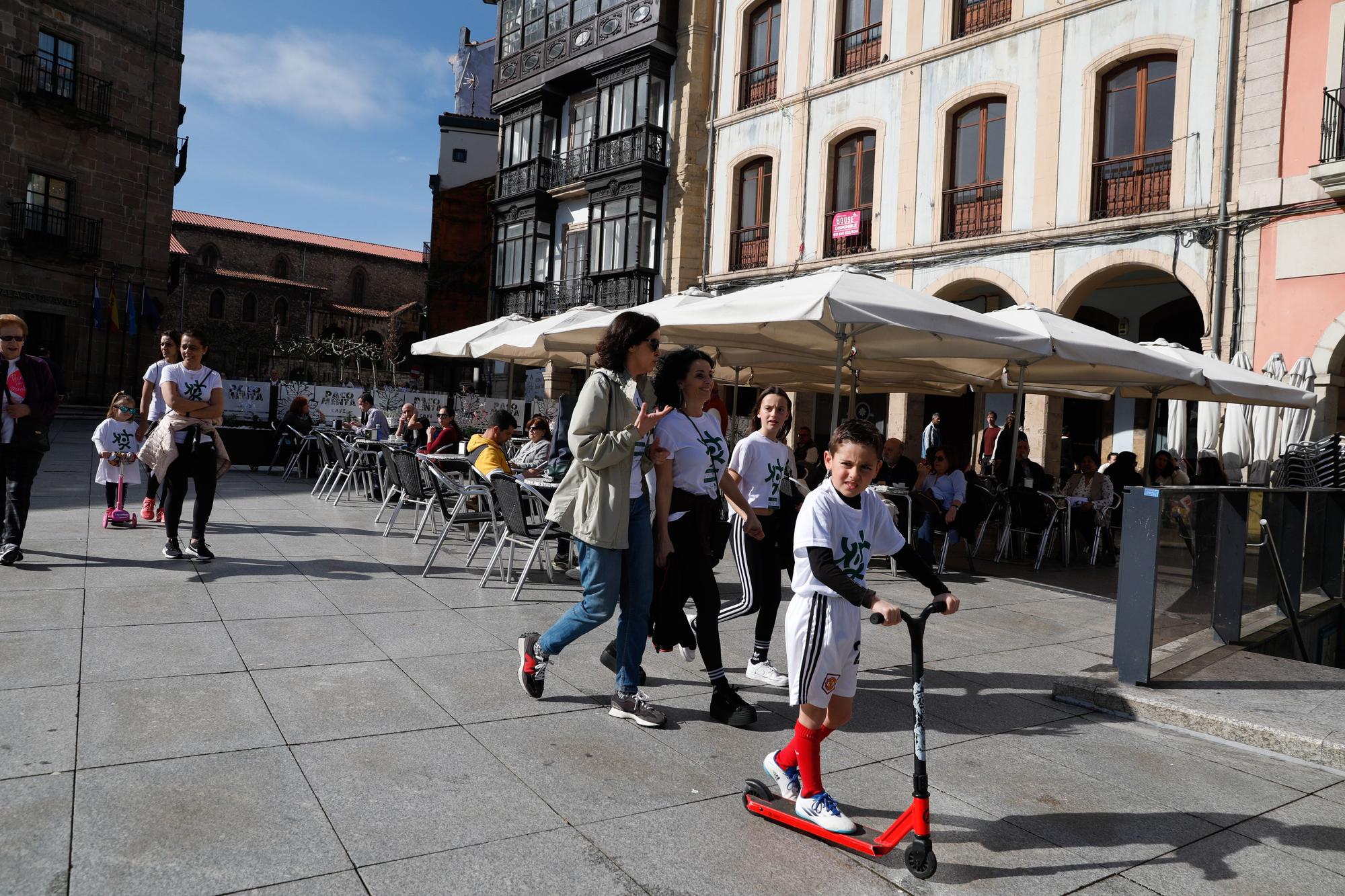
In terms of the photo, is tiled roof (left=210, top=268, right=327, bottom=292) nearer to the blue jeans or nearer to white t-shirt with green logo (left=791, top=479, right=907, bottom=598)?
the blue jeans

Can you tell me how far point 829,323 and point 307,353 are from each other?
31652 mm

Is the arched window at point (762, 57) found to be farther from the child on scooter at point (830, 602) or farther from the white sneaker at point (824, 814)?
the white sneaker at point (824, 814)

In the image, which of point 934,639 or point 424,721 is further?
point 934,639

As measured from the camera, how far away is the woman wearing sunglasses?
657cm

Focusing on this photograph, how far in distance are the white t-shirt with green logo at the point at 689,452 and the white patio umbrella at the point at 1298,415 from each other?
Answer: 36.2 feet

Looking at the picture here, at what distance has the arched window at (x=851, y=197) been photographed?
18609 mm

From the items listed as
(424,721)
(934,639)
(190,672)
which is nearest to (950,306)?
(934,639)

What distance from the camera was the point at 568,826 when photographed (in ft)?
9.96

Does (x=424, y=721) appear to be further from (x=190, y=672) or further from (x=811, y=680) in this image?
(x=811, y=680)

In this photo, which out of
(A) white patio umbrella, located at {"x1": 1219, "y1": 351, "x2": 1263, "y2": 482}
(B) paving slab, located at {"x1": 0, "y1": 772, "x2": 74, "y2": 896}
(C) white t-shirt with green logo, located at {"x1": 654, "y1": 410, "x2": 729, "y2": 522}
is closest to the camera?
(B) paving slab, located at {"x1": 0, "y1": 772, "x2": 74, "y2": 896}

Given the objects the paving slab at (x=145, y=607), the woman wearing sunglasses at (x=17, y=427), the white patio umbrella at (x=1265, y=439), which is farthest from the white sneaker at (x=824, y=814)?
the white patio umbrella at (x=1265, y=439)

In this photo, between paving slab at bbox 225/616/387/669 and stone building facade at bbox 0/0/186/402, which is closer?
paving slab at bbox 225/616/387/669

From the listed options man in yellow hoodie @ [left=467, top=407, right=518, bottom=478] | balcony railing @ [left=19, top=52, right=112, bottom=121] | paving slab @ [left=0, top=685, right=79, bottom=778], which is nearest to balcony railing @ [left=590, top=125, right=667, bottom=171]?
man in yellow hoodie @ [left=467, top=407, right=518, bottom=478]

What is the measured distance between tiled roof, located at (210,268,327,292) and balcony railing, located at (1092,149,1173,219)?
1717 inches
